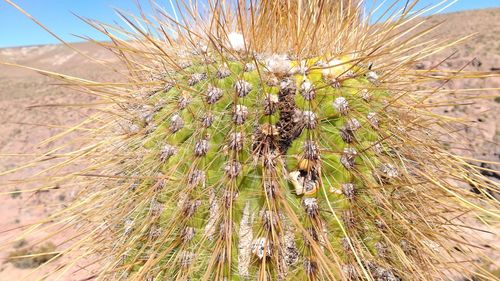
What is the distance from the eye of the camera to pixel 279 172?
127cm

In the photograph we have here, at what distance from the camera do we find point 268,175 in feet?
4.08

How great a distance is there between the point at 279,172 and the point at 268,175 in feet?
0.15

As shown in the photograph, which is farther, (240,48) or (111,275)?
(111,275)

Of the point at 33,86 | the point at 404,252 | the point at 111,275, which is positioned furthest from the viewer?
the point at 33,86

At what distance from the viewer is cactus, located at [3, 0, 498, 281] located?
4.08ft

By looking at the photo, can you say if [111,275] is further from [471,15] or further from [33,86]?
[471,15]

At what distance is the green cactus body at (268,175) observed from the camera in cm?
123

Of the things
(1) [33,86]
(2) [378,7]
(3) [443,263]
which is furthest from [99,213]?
(1) [33,86]

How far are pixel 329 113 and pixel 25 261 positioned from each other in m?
6.74

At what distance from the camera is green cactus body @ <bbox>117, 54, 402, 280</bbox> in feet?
4.04

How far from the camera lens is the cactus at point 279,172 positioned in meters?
1.24

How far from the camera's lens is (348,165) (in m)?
1.28

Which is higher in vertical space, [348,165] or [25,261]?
[348,165]

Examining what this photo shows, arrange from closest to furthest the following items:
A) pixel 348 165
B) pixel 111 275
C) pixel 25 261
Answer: pixel 348 165
pixel 111 275
pixel 25 261
